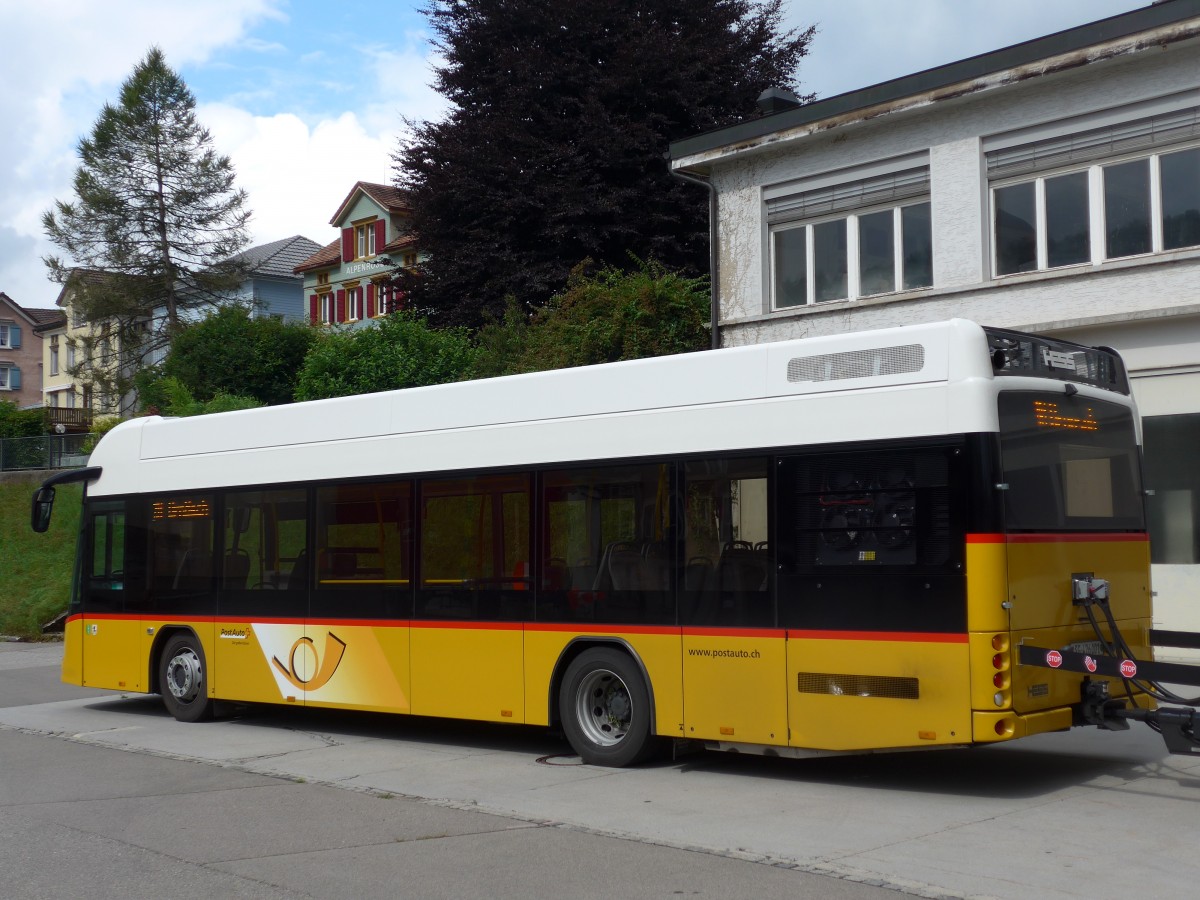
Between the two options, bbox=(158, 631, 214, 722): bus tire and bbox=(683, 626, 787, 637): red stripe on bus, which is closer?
bbox=(683, 626, 787, 637): red stripe on bus

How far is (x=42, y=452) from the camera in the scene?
43.9 metres

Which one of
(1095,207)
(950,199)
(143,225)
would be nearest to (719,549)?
(1095,207)

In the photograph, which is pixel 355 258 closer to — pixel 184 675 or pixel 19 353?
pixel 19 353

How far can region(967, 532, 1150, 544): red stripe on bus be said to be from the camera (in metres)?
8.09

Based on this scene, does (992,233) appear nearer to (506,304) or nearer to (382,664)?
(382,664)

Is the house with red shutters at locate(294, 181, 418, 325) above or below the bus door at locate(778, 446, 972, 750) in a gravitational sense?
above

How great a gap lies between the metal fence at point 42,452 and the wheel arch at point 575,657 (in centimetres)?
3579

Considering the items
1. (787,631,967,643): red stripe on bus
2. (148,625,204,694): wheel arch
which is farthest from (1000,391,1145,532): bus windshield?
(148,625,204,694): wheel arch

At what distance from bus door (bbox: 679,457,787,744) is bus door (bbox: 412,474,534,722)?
5.17 feet

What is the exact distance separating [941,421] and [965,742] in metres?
1.90

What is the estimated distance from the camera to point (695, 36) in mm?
30594

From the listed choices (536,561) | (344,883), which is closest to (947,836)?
(344,883)

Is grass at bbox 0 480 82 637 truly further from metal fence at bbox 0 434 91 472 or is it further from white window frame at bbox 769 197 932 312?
white window frame at bbox 769 197 932 312

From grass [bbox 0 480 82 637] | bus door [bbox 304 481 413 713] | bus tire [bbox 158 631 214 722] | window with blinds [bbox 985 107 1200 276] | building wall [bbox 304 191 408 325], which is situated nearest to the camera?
bus door [bbox 304 481 413 713]
